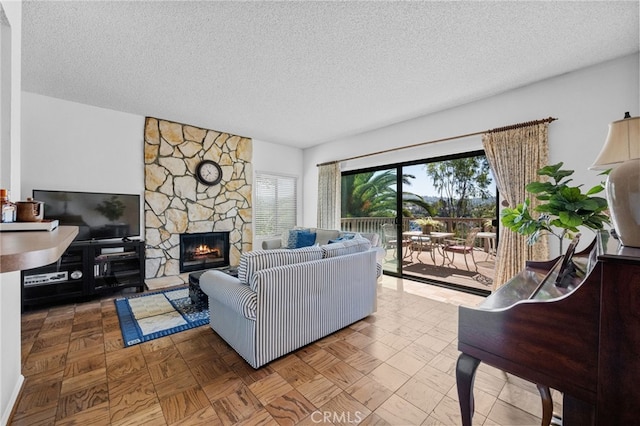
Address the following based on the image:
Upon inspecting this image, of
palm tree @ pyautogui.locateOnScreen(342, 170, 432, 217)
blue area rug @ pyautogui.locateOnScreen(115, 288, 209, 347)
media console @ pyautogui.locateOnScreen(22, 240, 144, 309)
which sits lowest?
blue area rug @ pyautogui.locateOnScreen(115, 288, 209, 347)

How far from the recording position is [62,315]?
2773 millimetres

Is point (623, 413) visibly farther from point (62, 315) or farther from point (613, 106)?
point (62, 315)

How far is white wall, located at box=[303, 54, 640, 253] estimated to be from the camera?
2.47 metres

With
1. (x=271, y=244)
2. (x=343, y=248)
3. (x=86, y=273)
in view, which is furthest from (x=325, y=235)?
(x=86, y=273)

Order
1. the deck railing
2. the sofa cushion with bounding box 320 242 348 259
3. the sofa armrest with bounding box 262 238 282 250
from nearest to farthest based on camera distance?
the sofa cushion with bounding box 320 242 348 259 → the deck railing → the sofa armrest with bounding box 262 238 282 250

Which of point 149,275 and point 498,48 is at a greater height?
point 498,48

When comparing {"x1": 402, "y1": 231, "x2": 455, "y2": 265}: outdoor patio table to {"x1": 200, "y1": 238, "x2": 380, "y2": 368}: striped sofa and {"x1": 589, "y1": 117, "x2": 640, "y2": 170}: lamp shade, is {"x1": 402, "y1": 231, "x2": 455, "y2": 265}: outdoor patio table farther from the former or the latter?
{"x1": 589, "y1": 117, "x2": 640, "y2": 170}: lamp shade

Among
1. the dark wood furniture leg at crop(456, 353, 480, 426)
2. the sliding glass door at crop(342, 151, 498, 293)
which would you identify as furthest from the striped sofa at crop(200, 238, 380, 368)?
the sliding glass door at crop(342, 151, 498, 293)

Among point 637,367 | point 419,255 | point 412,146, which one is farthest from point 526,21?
point 419,255

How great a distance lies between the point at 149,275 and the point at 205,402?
318cm

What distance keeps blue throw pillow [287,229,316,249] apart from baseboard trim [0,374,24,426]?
3.25 metres

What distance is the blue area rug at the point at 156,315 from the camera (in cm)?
240

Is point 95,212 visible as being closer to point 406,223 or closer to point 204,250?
point 204,250

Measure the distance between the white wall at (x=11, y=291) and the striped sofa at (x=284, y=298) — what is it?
1.08 metres
